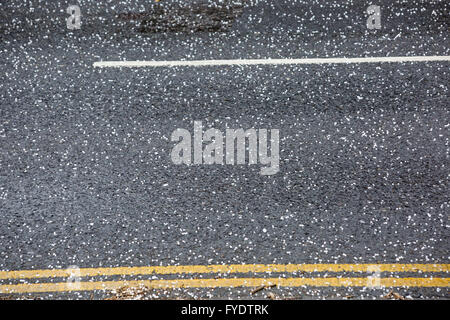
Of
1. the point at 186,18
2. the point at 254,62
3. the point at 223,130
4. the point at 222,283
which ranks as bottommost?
the point at 222,283

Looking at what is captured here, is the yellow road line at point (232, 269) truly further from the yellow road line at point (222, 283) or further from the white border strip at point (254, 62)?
the white border strip at point (254, 62)

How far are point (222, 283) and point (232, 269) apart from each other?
15 cm

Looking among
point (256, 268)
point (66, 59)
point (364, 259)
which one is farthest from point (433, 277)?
point (66, 59)

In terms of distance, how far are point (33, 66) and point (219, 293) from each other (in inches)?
149

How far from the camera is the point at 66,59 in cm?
592

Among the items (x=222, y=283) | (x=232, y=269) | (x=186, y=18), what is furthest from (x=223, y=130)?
(x=186, y=18)

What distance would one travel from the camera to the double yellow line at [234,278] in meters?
3.94

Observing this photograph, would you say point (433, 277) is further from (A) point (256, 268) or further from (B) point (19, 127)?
(B) point (19, 127)

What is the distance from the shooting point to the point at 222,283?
3.96 meters

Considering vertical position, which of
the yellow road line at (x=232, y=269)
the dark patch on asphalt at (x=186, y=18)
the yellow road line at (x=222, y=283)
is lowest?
the yellow road line at (x=222, y=283)

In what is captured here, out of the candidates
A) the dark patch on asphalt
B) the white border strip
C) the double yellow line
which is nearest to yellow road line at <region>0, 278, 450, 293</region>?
the double yellow line

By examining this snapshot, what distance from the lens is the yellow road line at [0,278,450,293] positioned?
3.92 meters

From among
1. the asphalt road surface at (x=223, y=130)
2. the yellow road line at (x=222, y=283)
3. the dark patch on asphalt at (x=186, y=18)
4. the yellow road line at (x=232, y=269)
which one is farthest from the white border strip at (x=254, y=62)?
the yellow road line at (x=222, y=283)

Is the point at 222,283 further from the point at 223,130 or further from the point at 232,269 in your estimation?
the point at 223,130
